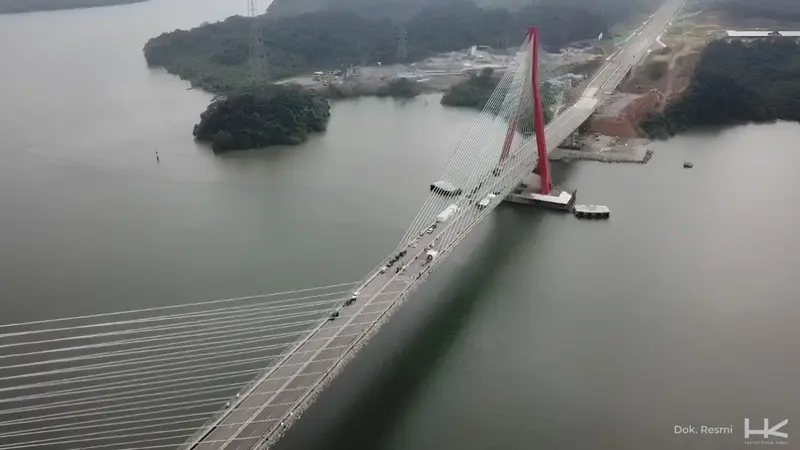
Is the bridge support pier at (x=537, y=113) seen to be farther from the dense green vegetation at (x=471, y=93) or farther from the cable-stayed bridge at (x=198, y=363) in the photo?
the dense green vegetation at (x=471, y=93)

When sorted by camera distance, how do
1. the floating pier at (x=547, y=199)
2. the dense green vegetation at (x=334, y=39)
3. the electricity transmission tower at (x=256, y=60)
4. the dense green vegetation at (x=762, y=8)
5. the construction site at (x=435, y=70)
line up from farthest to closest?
the dense green vegetation at (x=762, y=8), the dense green vegetation at (x=334, y=39), the construction site at (x=435, y=70), the electricity transmission tower at (x=256, y=60), the floating pier at (x=547, y=199)

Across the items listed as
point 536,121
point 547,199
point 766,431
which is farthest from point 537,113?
point 766,431

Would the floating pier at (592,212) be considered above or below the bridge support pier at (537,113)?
below

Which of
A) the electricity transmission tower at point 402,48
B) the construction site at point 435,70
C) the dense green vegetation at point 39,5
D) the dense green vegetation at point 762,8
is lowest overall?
the construction site at point 435,70

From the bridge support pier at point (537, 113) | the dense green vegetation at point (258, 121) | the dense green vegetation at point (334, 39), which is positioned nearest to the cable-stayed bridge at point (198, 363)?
the bridge support pier at point (537, 113)

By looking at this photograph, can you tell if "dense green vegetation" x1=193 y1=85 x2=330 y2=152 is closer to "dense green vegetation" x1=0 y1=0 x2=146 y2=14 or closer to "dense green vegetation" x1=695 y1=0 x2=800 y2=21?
"dense green vegetation" x1=695 y1=0 x2=800 y2=21

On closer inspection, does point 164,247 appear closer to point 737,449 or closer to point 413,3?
point 737,449
